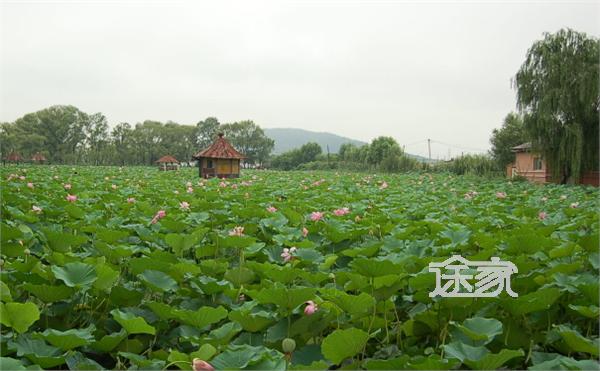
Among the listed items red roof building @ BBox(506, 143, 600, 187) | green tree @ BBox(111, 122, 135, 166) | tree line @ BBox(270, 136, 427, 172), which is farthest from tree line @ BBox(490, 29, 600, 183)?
green tree @ BBox(111, 122, 135, 166)

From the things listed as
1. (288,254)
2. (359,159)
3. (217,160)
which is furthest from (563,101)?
(359,159)

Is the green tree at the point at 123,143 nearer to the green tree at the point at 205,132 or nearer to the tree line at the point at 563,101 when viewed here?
the green tree at the point at 205,132

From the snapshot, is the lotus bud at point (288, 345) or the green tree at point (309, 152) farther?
the green tree at point (309, 152)

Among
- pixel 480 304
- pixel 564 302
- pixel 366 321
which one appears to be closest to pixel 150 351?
pixel 366 321

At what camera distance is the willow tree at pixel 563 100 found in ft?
44.9

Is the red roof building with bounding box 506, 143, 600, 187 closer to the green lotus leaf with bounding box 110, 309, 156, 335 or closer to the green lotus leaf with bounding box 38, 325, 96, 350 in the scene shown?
the green lotus leaf with bounding box 110, 309, 156, 335

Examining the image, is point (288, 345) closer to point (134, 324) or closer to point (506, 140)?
point (134, 324)

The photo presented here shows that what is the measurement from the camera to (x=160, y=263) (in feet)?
6.04

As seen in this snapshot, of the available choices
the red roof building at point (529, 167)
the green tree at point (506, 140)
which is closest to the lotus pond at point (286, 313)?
the red roof building at point (529, 167)

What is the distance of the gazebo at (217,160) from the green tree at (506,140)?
1501 centimetres

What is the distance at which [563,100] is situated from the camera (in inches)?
542

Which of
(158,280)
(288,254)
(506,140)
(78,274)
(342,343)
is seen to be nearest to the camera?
(342,343)

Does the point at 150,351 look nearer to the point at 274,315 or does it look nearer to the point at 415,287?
the point at 274,315

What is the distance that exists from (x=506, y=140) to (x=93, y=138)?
4870 centimetres
